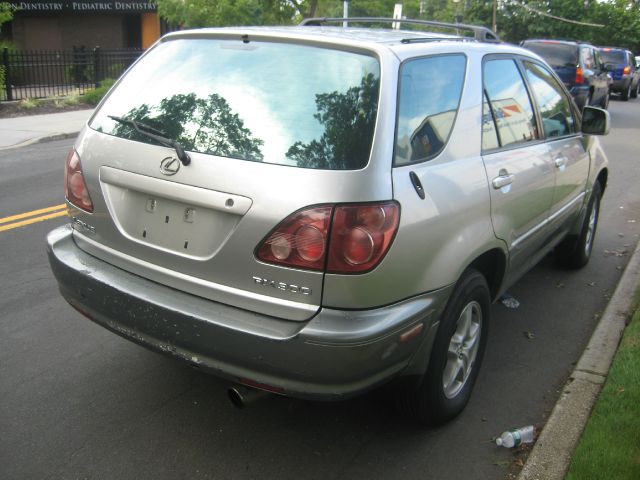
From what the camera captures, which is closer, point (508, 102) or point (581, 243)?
point (508, 102)

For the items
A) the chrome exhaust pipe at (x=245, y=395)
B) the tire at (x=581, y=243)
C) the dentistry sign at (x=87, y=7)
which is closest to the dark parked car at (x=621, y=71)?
the dentistry sign at (x=87, y=7)

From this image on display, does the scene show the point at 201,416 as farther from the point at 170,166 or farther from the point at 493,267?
the point at 493,267

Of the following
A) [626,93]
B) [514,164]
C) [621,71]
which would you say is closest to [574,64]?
[621,71]

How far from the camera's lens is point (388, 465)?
3230 mm

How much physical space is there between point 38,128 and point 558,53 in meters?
11.9

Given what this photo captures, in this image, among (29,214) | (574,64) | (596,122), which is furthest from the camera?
(574,64)

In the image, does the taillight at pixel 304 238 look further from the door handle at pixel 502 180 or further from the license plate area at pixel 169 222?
the door handle at pixel 502 180

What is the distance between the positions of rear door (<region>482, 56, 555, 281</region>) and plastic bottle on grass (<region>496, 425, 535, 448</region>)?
946 mm

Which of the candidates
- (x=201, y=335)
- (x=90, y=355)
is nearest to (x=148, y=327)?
(x=201, y=335)

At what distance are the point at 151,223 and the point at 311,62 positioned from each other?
3.28 feet

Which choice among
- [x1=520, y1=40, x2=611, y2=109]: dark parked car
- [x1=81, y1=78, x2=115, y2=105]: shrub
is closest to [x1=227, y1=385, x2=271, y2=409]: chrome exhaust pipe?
[x1=520, y1=40, x2=611, y2=109]: dark parked car

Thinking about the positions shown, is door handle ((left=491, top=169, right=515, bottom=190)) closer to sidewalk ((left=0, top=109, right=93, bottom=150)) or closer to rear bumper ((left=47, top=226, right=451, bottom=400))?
rear bumper ((left=47, top=226, right=451, bottom=400))

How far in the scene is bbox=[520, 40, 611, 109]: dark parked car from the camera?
16438 mm

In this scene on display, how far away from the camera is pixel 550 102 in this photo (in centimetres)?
479
